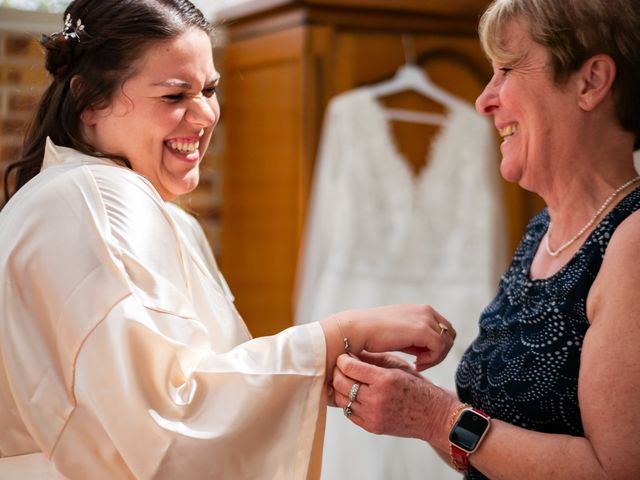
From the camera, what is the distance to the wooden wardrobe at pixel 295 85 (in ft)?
11.0

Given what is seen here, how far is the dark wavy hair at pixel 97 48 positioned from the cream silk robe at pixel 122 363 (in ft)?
0.58

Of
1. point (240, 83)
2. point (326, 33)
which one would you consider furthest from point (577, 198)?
point (240, 83)

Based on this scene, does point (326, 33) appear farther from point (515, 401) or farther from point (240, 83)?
point (515, 401)

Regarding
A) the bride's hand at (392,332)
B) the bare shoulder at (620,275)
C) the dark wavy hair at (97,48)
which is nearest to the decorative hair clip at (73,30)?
the dark wavy hair at (97,48)

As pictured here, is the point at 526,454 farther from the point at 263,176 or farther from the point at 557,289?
the point at 263,176

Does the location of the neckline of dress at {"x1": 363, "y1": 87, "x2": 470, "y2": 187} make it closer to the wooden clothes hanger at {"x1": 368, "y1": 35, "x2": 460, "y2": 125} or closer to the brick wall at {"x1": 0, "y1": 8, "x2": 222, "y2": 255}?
the wooden clothes hanger at {"x1": 368, "y1": 35, "x2": 460, "y2": 125}

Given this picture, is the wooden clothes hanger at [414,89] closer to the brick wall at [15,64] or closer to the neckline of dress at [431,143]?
the neckline of dress at [431,143]

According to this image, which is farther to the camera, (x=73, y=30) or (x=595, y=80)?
(x=73, y=30)

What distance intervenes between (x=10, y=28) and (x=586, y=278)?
2.83 metres

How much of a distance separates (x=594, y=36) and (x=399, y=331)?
0.61 metres

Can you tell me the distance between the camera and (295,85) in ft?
11.1

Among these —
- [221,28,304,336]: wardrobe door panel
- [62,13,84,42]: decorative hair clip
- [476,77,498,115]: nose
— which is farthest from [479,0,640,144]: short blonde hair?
[221,28,304,336]: wardrobe door panel

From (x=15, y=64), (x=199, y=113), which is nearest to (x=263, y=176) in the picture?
(x=15, y=64)

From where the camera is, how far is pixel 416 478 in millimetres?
3072
